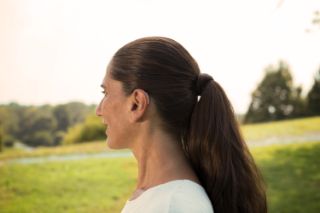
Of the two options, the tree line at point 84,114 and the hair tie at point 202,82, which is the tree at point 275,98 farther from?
the hair tie at point 202,82

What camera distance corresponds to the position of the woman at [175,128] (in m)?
0.82

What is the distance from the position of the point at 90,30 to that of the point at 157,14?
52 centimetres

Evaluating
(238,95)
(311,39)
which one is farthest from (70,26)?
(311,39)

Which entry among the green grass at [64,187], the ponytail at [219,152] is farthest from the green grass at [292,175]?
the ponytail at [219,152]

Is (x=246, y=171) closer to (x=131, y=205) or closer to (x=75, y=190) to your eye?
(x=131, y=205)

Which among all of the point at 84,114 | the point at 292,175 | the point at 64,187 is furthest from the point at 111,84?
the point at 292,175

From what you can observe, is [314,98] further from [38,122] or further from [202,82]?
[202,82]

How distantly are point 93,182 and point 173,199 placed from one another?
2.94m

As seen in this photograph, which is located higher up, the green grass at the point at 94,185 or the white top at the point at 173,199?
the white top at the point at 173,199

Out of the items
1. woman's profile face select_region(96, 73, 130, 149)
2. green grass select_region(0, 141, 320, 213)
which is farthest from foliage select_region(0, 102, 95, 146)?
woman's profile face select_region(96, 73, 130, 149)

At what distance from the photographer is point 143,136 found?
34.2 inches

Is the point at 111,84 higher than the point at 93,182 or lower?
higher

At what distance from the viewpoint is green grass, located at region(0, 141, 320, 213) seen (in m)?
3.46

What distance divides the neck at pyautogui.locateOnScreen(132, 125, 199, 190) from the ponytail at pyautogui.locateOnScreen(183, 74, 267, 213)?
45mm
